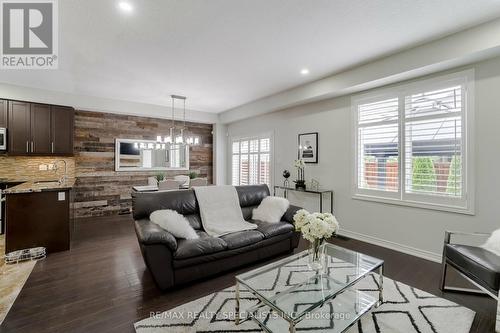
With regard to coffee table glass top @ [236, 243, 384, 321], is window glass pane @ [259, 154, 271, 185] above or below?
above

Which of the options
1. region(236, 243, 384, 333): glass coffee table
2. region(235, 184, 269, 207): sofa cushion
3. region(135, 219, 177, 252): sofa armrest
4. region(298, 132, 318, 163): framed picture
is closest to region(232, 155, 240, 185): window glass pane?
region(298, 132, 318, 163): framed picture

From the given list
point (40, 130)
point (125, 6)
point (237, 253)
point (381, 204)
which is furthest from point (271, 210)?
point (40, 130)

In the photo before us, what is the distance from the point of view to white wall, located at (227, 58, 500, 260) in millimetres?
2760

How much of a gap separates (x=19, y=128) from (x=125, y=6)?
13.0 ft

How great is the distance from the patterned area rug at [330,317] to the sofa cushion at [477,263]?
0.35 metres

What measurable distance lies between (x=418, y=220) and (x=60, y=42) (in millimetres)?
5346

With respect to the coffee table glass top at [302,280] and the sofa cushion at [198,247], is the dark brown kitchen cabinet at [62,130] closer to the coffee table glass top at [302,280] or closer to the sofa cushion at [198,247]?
the sofa cushion at [198,247]

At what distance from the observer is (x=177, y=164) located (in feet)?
22.0

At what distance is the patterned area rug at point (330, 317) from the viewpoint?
1.84 m

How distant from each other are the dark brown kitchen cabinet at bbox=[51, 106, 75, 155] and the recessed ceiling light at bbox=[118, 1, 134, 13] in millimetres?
3717

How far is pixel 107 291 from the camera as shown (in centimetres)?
239

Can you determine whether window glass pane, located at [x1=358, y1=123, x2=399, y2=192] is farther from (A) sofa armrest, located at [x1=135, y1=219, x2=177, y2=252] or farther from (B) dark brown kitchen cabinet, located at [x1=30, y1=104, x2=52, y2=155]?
(B) dark brown kitchen cabinet, located at [x1=30, y1=104, x2=52, y2=155]

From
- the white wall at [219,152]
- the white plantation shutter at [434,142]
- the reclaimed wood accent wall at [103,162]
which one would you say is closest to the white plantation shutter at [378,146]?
the white plantation shutter at [434,142]

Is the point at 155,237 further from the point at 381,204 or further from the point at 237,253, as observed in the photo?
the point at 381,204
